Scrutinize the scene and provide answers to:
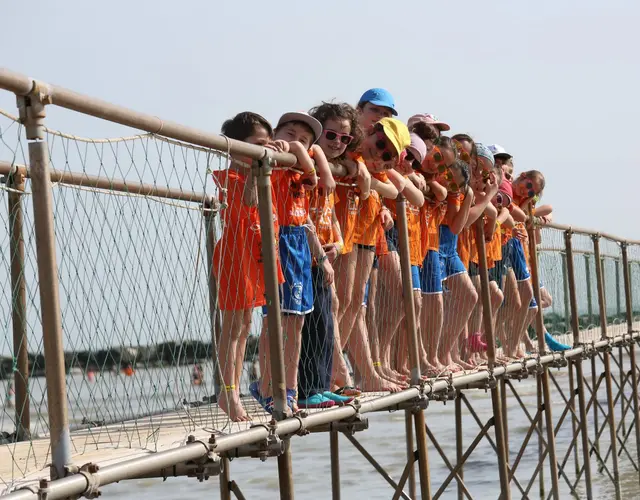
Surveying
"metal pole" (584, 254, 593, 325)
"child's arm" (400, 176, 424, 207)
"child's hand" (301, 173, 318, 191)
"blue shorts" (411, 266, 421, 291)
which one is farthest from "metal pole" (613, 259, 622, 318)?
"child's hand" (301, 173, 318, 191)

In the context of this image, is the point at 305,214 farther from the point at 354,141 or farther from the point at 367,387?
the point at 367,387

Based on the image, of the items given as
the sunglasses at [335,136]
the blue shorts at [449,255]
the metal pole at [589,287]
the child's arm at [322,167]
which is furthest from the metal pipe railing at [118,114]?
the metal pole at [589,287]

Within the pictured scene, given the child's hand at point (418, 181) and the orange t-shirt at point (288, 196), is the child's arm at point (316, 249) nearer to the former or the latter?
the orange t-shirt at point (288, 196)

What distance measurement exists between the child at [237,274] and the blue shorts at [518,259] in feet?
19.9

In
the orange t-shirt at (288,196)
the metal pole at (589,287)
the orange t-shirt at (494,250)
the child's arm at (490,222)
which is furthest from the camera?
the metal pole at (589,287)

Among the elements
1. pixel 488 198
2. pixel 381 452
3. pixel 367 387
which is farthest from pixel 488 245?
pixel 381 452

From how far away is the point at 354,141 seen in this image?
7246 millimetres

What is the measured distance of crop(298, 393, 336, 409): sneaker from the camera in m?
6.57

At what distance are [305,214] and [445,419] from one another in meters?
37.2

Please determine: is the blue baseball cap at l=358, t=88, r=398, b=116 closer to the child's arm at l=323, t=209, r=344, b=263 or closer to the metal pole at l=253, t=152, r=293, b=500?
the child's arm at l=323, t=209, r=344, b=263

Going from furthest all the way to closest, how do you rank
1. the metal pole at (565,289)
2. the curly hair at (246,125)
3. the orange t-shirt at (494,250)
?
the metal pole at (565,289), the orange t-shirt at (494,250), the curly hair at (246,125)

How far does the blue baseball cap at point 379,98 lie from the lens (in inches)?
324

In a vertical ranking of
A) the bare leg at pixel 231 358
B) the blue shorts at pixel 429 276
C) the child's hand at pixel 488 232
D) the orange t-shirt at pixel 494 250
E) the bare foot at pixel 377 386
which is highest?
the child's hand at pixel 488 232

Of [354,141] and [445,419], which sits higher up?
[354,141]
